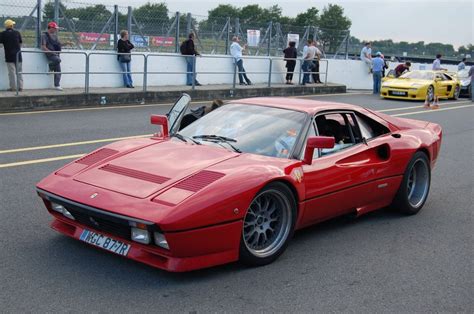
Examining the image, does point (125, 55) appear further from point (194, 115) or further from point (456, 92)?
point (456, 92)

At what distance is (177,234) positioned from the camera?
3.83m

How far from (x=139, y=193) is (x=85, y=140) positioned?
5887mm

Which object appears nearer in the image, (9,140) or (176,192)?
(176,192)

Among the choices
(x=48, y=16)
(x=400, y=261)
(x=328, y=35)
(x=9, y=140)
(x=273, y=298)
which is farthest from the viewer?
(x=328, y=35)

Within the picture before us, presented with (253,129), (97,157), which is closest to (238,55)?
(253,129)

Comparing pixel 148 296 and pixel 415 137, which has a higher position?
pixel 415 137

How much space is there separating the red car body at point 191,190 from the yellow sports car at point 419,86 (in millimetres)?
16253

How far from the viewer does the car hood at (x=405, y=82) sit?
21.2 metres

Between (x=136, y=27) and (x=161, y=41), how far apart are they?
1010 mm

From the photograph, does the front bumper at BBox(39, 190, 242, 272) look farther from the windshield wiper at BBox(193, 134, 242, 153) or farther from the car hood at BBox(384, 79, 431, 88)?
the car hood at BBox(384, 79, 431, 88)

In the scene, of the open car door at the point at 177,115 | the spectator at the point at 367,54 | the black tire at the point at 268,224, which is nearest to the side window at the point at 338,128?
the black tire at the point at 268,224

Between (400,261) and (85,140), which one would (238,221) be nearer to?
(400,261)

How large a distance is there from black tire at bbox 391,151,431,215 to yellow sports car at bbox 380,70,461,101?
14803mm

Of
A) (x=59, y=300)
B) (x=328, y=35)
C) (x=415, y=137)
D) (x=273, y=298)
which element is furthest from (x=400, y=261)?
(x=328, y=35)
